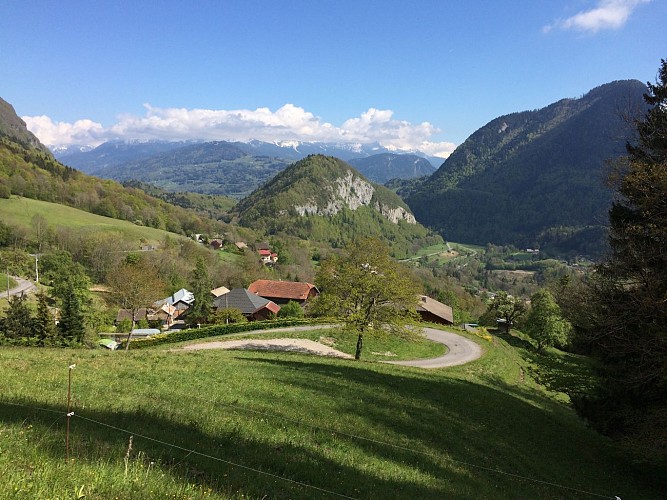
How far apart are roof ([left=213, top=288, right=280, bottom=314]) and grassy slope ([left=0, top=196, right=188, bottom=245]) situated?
5079 cm

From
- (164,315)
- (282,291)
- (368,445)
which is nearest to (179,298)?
(164,315)

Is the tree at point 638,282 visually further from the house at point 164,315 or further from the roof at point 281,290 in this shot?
the house at point 164,315

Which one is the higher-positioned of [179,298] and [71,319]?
[71,319]

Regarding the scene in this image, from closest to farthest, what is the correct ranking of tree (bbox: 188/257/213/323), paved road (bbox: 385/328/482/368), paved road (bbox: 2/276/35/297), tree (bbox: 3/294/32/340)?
tree (bbox: 3/294/32/340), paved road (bbox: 385/328/482/368), tree (bbox: 188/257/213/323), paved road (bbox: 2/276/35/297)

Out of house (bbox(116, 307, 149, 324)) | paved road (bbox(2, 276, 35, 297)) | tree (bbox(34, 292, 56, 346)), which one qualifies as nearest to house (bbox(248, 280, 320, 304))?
house (bbox(116, 307, 149, 324))

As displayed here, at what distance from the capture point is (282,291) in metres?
85.3

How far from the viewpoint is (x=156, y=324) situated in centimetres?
7312

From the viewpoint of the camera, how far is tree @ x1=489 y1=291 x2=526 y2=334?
59312 mm

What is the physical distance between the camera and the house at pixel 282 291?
276ft

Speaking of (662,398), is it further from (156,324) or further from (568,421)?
(156,324)

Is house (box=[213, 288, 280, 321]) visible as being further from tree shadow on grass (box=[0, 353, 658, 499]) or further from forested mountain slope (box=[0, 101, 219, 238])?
forested mountain slope (box=[0, 101, 219, 238])

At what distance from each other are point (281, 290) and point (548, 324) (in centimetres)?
5397

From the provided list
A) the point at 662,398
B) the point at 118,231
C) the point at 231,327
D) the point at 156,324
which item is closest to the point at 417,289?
the point at 662,398

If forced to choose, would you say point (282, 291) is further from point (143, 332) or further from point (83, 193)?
point (83, 193)
